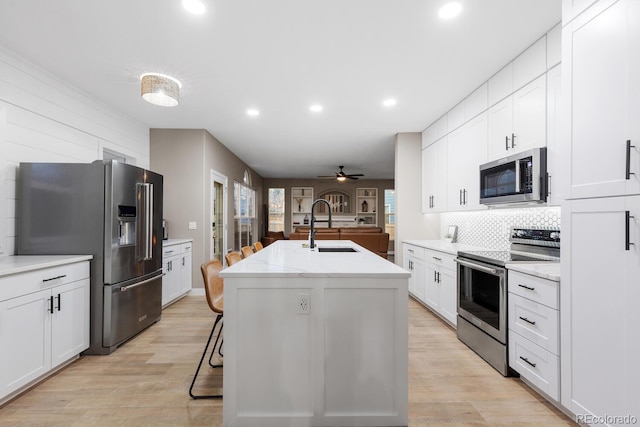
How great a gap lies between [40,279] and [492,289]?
3529 mm

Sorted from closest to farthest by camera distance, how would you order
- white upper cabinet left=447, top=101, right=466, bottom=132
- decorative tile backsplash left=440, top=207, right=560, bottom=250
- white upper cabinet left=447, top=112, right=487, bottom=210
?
decorative tile backsplash left=440, top=207, right=560, bottom=250 < white upper cabinet left=447, top=112, right=487, bottom=210 < white upper cabinet left=447, top=101, right=466, bottom=132

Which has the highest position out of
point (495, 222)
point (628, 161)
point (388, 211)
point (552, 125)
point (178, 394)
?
point (552, 125)

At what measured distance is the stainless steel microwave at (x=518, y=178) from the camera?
2.46 metres

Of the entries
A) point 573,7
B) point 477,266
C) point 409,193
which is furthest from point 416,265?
point 573,7

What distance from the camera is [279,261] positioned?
2148 mm

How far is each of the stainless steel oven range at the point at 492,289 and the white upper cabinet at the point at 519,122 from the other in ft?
2.60

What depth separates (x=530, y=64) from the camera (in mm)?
2631

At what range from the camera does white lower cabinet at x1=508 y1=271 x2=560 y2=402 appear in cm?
192

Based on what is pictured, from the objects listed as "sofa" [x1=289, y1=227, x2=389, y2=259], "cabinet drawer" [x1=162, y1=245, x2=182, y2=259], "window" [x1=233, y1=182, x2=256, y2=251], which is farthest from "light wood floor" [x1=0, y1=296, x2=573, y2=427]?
"window" [x1=233, y1=182, x2=256, y2=251]

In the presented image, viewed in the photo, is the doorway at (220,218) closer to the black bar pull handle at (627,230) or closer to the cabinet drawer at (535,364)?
the cabinet drawer at (535,364)

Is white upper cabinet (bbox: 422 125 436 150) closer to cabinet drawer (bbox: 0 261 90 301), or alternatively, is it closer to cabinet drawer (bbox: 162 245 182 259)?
cabinet drawer (bbox: 162 245 182 259)

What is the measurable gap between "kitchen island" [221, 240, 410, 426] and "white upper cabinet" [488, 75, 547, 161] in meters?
1.92

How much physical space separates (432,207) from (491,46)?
8.31 feet

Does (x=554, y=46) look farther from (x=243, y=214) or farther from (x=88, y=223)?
(x=243, y=214)
